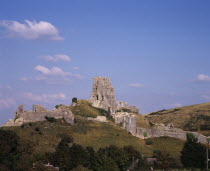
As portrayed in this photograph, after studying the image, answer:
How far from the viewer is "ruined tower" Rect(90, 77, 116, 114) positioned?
138250 millimetres

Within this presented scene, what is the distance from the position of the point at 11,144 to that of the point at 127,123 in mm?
46912

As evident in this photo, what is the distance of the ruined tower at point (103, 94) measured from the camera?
138 metres

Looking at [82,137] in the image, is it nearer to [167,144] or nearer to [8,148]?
[167,144]

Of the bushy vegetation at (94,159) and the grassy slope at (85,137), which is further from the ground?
the grassy slope at (85,137)

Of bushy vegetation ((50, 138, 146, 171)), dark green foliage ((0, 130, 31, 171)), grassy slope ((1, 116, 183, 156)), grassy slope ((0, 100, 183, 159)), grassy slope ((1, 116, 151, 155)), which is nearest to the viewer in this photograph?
dark green foliage ((0, 130, 31, 171))

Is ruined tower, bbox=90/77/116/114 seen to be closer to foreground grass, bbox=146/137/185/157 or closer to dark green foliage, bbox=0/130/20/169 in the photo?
foreground grass, bbox=146/137/185/157

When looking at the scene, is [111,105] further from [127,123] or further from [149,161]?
[149,161]

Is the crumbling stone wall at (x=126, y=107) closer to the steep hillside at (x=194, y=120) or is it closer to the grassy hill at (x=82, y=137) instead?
the steep hillside at (x=194, y=120)

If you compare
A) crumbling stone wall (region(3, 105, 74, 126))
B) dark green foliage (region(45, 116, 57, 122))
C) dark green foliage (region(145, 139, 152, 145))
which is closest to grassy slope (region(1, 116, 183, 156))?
dark green foliage (region(145, 139, 152, 145))

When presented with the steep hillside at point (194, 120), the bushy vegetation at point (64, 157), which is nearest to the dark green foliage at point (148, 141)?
the bushy vegetation at point (64, 157)

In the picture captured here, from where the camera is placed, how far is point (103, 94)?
142125 millimetres

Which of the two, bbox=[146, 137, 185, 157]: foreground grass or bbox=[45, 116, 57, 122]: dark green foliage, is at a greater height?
bbox=[45, 116, 57, 122]: dark green foliage

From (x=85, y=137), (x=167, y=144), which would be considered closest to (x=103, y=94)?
(x=167, y=144)

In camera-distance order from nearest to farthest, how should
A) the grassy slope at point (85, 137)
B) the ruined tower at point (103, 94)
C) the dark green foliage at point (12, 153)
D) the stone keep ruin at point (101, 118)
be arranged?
the dark green foliage at point (12, 153), the grassy slope at point (85, 137), the stone keep ruin at point (101, 118), the ruined tower at point (103, 94)
